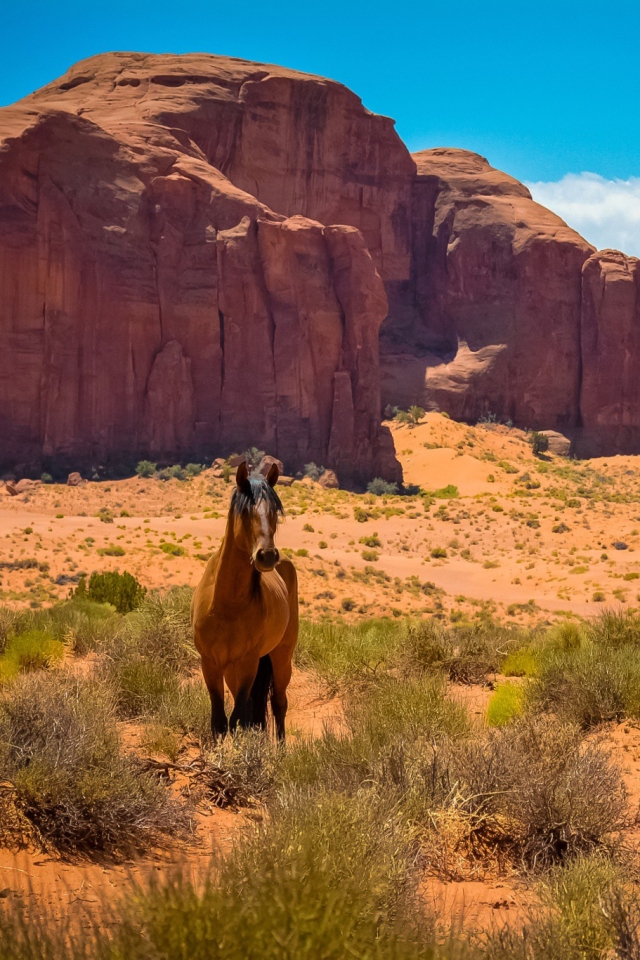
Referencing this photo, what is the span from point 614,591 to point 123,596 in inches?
565

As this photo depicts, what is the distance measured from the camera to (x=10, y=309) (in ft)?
145

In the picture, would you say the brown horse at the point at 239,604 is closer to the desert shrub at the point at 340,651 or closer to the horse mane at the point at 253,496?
the horse mane at the point at 253,496

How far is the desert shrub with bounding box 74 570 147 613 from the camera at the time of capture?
17.7 metres

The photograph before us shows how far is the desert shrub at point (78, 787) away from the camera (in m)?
4.95

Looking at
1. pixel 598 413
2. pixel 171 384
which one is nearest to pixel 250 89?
pixel 171 384

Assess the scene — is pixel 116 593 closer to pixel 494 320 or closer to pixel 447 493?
pixel 447 493

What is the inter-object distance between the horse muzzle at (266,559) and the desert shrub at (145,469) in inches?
1552

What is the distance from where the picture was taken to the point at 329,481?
4672cm

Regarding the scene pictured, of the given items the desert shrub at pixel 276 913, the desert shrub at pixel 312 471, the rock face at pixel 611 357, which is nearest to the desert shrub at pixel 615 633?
the desert shrub at pixel 276 913

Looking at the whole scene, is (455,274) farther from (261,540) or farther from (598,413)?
(261,540)

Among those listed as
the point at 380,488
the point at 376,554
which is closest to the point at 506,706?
the point at 376,554

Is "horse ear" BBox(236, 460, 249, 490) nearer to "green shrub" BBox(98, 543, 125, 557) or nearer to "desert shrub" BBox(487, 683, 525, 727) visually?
"desert shrub" BBox(487, 683, 525, 727)

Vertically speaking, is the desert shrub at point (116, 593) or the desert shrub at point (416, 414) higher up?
the desert shrub at point (416, 414)

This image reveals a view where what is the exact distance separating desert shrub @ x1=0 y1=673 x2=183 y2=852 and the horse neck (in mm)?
1247
